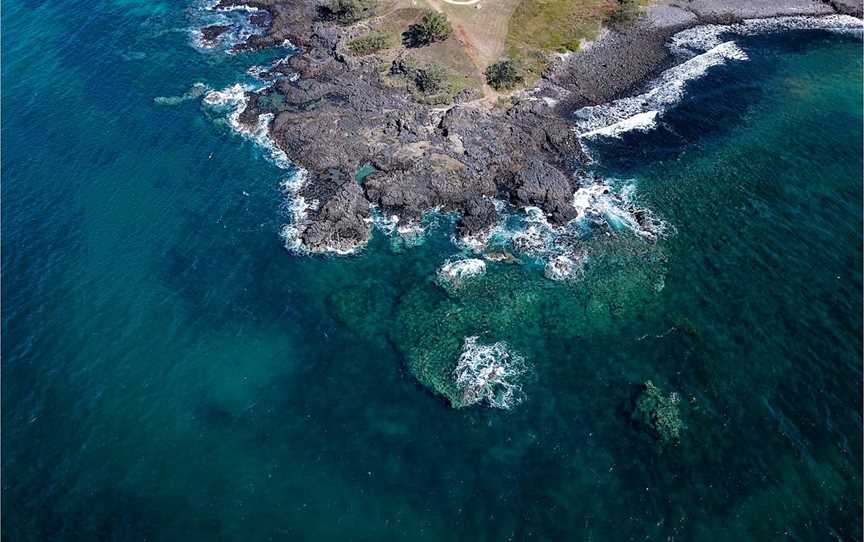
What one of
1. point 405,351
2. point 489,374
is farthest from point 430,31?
point 489,374

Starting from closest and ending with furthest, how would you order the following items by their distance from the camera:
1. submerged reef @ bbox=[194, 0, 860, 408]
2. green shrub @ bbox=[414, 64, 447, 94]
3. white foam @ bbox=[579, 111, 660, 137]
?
submerged reef @ bbox=[194, 0, 860, 408]
white foam @ bbox=[579, 111, 660, 137]
green shrub @ bbox=[414, 64, 447, 94]

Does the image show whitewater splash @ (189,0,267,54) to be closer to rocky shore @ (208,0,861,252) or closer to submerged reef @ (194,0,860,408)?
submerged reef @ (194,0,860,408)

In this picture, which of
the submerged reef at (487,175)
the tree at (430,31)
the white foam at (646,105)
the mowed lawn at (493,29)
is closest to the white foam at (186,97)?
the submerged reef at (487,175)

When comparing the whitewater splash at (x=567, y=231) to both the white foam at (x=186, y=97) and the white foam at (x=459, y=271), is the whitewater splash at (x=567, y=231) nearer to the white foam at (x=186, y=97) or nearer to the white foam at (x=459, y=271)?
the white foam at (x=459, y=271)

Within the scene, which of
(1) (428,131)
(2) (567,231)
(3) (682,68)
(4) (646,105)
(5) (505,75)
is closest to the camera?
(2) (567,231)

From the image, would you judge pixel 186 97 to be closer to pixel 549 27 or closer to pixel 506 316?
pixel 549 27

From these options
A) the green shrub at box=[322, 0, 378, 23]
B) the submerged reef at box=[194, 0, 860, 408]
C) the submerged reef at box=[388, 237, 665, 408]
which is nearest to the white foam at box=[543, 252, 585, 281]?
the submerged reef at box=[194, 0, 860, 408]
